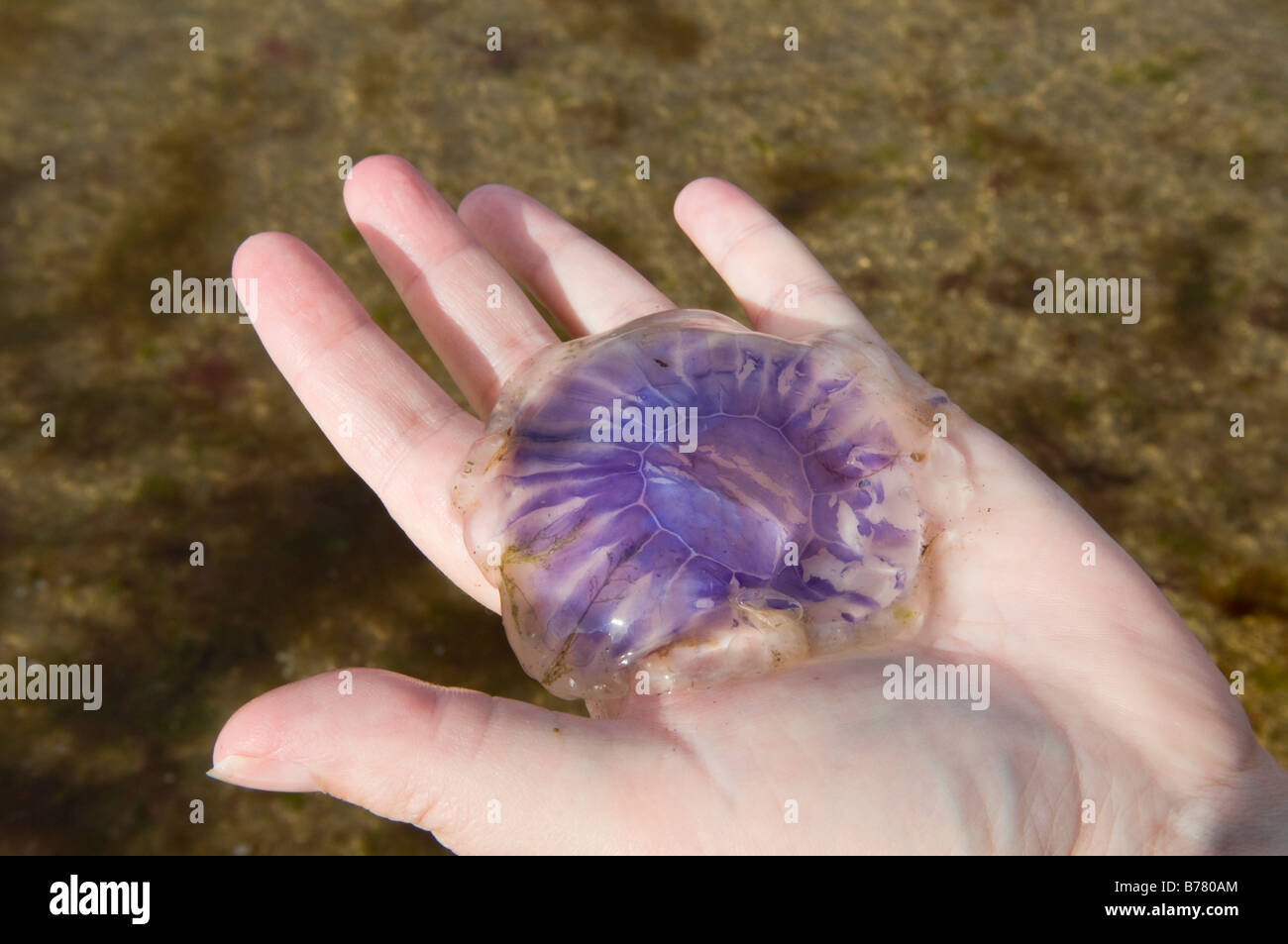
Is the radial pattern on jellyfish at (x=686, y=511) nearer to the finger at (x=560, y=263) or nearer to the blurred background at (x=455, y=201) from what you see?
the finger at (x=560, y=263)

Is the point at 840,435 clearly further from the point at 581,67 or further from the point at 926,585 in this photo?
the point at 581,67

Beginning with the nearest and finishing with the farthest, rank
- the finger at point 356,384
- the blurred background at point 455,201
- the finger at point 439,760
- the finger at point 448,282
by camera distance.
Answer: the finger at point 439,760 → the finger at point 356,384 → the finger at point 448,282 → the blurred background at point 455,201

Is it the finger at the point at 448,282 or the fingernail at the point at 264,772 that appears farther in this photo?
the finger at the point at 448,282

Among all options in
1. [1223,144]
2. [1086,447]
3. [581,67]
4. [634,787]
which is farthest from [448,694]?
[1223,144]

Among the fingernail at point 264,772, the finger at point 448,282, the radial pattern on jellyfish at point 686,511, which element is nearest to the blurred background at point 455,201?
the finger at point 448,282

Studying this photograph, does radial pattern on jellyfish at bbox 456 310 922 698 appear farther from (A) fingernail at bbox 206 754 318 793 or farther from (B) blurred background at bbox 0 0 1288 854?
(B) blurred background at bbox 0 0 1288 854

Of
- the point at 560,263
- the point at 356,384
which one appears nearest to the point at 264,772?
the point at 356,384
